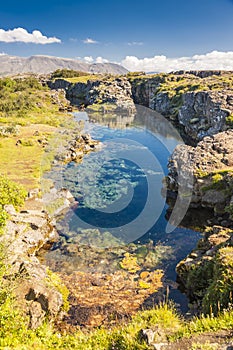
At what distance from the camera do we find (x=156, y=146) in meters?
50.7

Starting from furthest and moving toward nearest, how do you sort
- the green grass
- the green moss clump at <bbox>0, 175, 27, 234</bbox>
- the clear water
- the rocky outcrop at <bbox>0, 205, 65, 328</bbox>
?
1. the green moss clump at <bbox>0, 175, 27, 234</bbox>
2. the clear water
3. the rocky outcrop at <bbox>0, 205, 65, 328</bbox>
4. the green grass

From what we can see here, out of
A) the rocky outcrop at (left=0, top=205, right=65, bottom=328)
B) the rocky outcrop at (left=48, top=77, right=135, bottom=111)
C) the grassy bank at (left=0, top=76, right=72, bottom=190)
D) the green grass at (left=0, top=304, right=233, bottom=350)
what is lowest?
Result: the rocky outcrop at (left=0, top=205, right=65, bottom=328)

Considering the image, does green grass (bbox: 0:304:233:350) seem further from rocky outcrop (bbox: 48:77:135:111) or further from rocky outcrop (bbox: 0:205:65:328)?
rocky outcrop (bbox: 48:77:135:111)

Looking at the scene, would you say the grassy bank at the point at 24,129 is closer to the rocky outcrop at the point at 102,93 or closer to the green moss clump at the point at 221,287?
the rocky outcrop at the point at 102,93

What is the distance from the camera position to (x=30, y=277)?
13.6 m

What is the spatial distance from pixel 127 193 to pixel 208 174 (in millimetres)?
8538

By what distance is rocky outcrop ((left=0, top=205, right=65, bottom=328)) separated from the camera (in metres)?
13.1

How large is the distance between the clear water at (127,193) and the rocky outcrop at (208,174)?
9.24 ft

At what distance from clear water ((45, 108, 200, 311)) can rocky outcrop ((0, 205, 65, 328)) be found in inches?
173

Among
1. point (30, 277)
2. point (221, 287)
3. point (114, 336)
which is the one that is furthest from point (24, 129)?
point (114, 336)

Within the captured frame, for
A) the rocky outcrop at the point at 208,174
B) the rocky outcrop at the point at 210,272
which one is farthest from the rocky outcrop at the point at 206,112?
the rocky outcrop at the point at 210,272

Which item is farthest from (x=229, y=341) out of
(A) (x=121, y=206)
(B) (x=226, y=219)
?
(A) (x=121, y=206)

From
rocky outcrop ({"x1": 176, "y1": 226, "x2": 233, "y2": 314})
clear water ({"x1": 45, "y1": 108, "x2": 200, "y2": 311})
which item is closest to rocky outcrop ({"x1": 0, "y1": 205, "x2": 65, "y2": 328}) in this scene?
clear water ({"x1": 45, "y1": 108, "x2": 200, "y2": 311})

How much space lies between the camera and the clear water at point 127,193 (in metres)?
22.3
